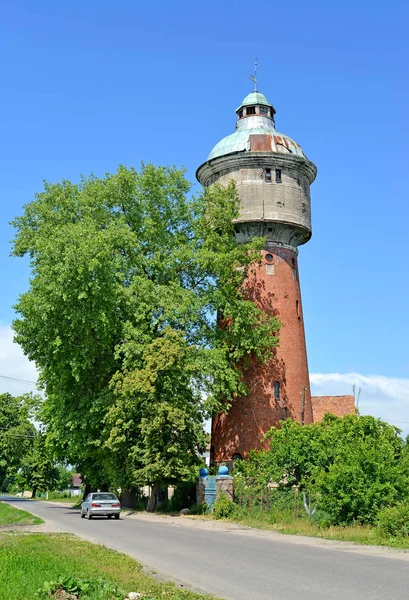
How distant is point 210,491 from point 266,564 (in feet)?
52.5

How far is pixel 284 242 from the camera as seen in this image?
119ft

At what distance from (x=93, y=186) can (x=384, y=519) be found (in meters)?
20.8

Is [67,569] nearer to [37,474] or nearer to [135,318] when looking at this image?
[135,318]

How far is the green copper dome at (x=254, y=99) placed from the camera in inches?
1583

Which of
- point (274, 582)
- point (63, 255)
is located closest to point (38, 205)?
point (63, 255)

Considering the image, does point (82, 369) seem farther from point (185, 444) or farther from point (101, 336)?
point (185, 444)

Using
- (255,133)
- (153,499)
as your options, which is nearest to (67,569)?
(153,499)

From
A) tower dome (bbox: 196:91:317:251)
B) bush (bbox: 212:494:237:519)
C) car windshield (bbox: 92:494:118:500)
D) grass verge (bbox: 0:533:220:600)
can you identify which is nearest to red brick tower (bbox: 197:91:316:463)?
tower dome (bbox: 196:91:317:251)

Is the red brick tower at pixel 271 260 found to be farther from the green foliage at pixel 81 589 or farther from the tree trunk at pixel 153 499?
the green foliage at pixel 81 589

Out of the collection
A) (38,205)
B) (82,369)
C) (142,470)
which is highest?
Result: (38,205)

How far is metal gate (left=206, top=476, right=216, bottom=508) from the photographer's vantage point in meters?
26.9

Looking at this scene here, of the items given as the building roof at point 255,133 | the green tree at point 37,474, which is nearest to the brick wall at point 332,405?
the building roof at point 255,133

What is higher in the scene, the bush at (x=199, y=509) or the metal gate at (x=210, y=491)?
the metal gate at (x=210, y=491)

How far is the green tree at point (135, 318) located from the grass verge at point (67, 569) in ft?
45.9
